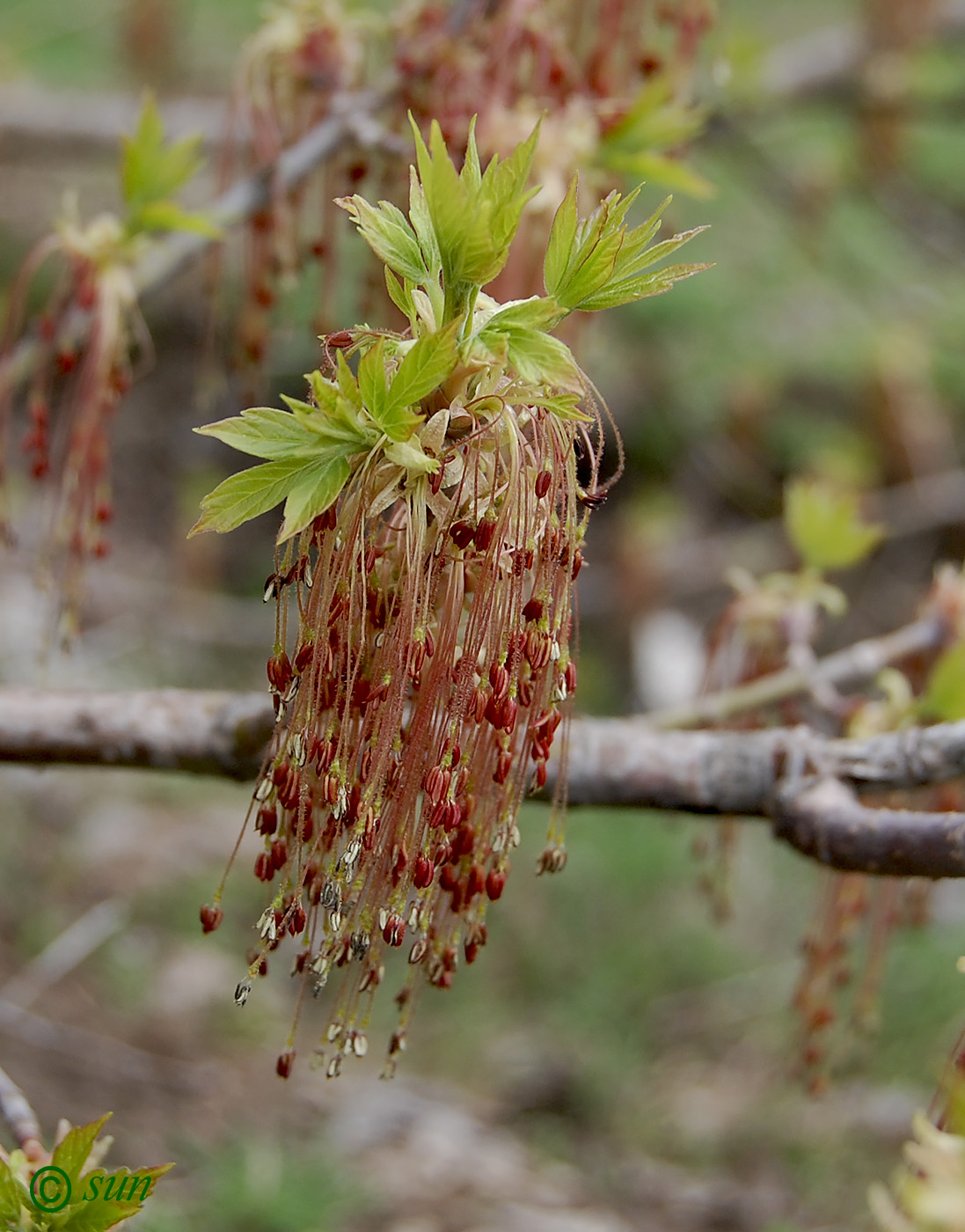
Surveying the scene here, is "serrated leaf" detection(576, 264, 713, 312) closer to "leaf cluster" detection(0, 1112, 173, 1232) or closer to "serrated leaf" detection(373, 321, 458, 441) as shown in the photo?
"serrated leaf" detection(373, 321, 458, 441)

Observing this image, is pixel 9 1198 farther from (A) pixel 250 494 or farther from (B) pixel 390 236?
(B) pixel 390 236

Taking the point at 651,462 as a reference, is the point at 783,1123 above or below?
below

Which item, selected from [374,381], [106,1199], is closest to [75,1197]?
[106,1199]

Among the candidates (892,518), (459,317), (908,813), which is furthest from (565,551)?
(892,518)

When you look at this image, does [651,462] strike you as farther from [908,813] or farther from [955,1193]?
[955,1193]

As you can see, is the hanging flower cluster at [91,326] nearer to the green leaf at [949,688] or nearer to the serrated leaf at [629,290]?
the serrated leaf at [629,290]

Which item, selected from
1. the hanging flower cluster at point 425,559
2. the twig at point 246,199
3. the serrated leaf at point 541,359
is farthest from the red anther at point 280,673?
the twig at point 246,199
